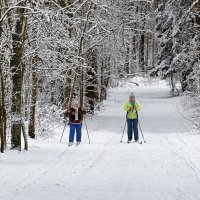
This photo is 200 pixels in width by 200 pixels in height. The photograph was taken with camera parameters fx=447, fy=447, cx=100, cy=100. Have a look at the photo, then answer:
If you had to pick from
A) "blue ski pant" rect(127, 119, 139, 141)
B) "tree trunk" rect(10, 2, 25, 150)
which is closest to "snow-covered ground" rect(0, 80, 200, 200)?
"blue ski pant" rect(127, 119, 139, 141)

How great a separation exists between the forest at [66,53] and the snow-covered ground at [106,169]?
1.14 metres

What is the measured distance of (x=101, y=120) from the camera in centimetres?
2308

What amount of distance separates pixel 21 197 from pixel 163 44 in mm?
25449

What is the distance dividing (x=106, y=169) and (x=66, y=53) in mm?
8005

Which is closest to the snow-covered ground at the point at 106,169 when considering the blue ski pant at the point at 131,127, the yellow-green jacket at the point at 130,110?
the blue ski pant at the point at 131,127

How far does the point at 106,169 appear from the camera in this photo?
397 inches

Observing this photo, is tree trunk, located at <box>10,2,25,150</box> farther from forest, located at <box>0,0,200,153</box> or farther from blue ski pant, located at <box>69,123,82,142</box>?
blue ski pant, located at <box>69,123,82,142</box>

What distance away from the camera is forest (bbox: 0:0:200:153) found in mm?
11961

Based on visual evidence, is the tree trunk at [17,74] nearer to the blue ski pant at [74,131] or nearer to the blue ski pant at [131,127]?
the blue ski pant at [74,131]

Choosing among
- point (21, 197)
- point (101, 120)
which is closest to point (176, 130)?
point (101, 120)

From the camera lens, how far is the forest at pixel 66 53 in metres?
12.0

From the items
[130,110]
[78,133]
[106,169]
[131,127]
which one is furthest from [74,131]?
[106,169]

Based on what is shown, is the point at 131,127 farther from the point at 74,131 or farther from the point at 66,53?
the point at 66,53

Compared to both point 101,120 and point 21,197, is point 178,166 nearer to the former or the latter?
point 21,197
